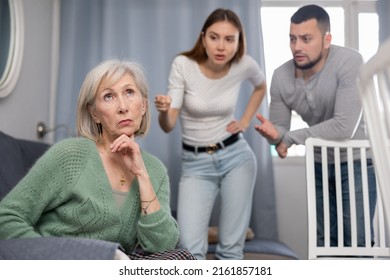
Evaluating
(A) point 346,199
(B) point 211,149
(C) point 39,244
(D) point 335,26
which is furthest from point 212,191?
(C) point 39,244

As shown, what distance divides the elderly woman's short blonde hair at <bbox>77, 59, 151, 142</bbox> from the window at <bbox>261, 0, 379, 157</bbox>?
107 centimetres

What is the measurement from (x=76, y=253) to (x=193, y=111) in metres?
1.09

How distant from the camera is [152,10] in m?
2.47

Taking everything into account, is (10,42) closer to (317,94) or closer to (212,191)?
(212,191)

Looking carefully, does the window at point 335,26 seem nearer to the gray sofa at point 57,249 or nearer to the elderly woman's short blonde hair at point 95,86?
the elderly woman's short blonde hair at point 95,86

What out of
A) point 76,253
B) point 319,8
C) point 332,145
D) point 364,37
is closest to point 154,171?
point 76,253

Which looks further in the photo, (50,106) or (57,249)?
(50,106)

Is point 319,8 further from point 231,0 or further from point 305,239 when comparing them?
point 305,239

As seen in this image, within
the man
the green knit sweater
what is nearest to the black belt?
the man

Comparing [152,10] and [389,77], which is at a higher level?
[152,10]

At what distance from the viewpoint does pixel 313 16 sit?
2070 mm

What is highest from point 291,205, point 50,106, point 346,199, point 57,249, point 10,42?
point 10,42

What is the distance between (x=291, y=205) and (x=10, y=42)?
1.34 m

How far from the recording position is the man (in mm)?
1725
